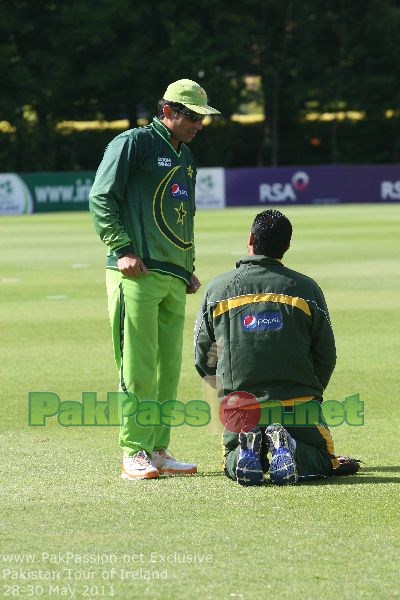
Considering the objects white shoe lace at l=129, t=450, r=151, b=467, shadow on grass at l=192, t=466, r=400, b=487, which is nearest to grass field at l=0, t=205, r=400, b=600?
shadow on grass at l=192, t=466, r=400, b=487

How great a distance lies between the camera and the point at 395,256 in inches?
892

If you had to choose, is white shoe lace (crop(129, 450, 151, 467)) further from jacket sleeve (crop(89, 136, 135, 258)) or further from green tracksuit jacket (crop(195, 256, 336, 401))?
jacket sleeve (crop(89, 136, 135, 258))

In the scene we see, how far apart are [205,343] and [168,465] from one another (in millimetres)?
673

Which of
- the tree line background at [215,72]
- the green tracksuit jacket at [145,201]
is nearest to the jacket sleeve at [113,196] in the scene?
the green tracksuit jacket at [145,201]

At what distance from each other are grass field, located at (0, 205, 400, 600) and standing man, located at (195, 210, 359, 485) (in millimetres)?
213

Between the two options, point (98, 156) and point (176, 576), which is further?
point (98, 156)

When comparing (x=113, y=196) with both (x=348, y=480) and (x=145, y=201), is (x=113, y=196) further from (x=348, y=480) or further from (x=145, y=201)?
(x=348, y=480)

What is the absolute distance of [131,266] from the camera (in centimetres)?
693

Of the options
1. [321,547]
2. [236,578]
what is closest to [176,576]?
[236,578]

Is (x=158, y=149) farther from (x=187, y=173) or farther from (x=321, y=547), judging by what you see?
(x=321, y=547)

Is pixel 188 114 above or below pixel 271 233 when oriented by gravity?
above

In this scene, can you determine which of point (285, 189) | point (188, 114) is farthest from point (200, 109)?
point (285, 189)

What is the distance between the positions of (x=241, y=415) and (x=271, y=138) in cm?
5333

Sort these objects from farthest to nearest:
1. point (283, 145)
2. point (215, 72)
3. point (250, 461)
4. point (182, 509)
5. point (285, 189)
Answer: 1. point (283, 145)
2. point (215, 72)
3. point (285, 189)
4. point (250, 461)
5. point (182, 509)
